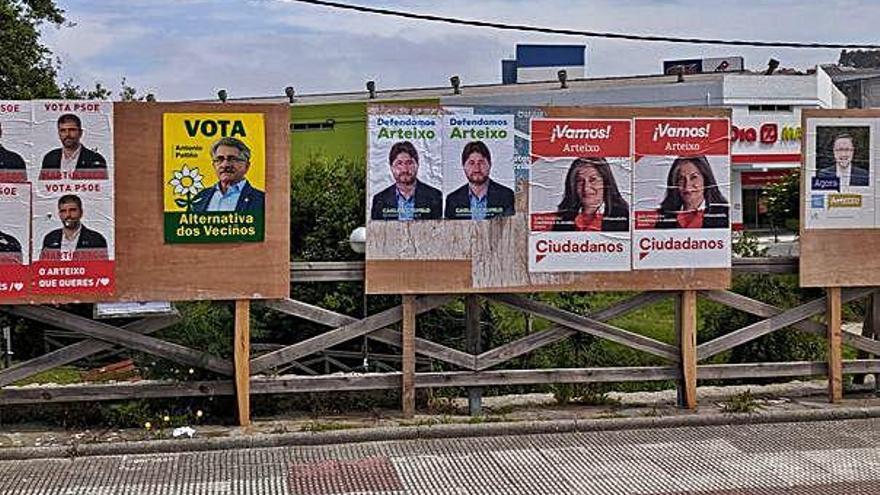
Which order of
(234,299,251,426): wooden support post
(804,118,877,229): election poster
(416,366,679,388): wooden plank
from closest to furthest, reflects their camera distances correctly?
(234,299,251,426): wooden support post
(416,366,679,388): wooden plank
(804,118,877,229): election poster

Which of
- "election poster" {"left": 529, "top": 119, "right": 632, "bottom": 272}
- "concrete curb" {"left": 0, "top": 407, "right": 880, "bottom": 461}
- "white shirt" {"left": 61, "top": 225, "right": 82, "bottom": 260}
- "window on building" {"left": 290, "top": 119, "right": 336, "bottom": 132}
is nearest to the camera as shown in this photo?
"concrete curb" {"left": 0, "top": 407, "right": 880, "bottom": 461}

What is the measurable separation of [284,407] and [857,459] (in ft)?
16.0

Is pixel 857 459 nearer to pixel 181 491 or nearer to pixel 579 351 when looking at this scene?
pixel 579 351

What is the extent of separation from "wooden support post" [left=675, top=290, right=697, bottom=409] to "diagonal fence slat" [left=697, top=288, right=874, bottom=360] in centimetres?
21

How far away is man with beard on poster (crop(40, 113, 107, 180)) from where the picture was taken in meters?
8.98

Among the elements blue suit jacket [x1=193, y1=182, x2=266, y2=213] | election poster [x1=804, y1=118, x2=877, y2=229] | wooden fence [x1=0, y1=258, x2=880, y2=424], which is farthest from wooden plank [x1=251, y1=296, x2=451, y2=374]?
election poster [x1=804, y1=118, x2=877, y2=229]

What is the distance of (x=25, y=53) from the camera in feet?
111

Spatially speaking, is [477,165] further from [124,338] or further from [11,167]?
[11,167]

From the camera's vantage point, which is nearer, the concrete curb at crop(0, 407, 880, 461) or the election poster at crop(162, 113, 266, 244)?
the concrete curb at crop(0, 407, 880, 461)

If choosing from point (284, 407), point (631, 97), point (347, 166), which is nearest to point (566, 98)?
point (631, 97)

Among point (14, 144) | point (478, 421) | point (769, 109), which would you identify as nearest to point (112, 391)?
point (14, 144)

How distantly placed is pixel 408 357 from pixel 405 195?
1.41 meters

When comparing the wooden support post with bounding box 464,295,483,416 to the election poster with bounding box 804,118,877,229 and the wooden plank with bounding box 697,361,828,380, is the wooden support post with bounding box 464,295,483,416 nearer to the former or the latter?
the wooden plank with bounding box 697,361,828,380

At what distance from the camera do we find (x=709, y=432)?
380 inches
